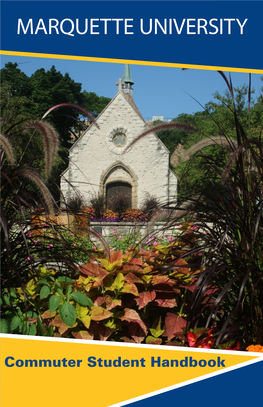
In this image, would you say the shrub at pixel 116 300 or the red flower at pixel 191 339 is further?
the shrub at pixel 116 300

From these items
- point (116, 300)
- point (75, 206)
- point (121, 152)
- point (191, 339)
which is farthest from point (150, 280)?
point (121, 152)

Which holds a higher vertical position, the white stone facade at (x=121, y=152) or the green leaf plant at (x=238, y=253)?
the white stone facade at (x=121, y=152)

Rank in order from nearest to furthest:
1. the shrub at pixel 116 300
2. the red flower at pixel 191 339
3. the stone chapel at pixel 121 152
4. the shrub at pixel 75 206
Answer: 1. the red flower at pixel 191 339
2. the shrub at pixel 116 300
3. the shrub at pixel 75 206
4. the stone chapel at pixel 121 152

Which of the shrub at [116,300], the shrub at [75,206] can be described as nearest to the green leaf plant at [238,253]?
the shrub at [116,300]

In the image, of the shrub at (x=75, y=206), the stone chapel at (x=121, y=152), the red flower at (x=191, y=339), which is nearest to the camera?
the red flower at (x=191, y=339)

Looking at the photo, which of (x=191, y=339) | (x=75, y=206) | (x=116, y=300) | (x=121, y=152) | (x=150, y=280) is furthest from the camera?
(x=121, y=152)

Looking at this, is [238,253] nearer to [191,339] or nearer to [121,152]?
[191,339]

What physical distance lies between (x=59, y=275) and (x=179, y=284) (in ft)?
2.05

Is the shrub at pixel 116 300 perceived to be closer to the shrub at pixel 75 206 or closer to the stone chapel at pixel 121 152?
the shrub at pixel 75 206

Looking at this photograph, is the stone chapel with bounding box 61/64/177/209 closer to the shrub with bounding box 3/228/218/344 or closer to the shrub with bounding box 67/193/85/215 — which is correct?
the shrub with bounding box 67/193/85/215

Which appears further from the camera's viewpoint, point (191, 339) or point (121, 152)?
point (121, 152)

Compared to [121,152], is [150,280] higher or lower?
lower

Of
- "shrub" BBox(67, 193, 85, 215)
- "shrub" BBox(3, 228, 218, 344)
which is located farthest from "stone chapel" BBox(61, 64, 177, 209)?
"shrub" BBox(3, 228, 218, 344)

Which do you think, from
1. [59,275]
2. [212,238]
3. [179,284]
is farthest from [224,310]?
[59,275]
